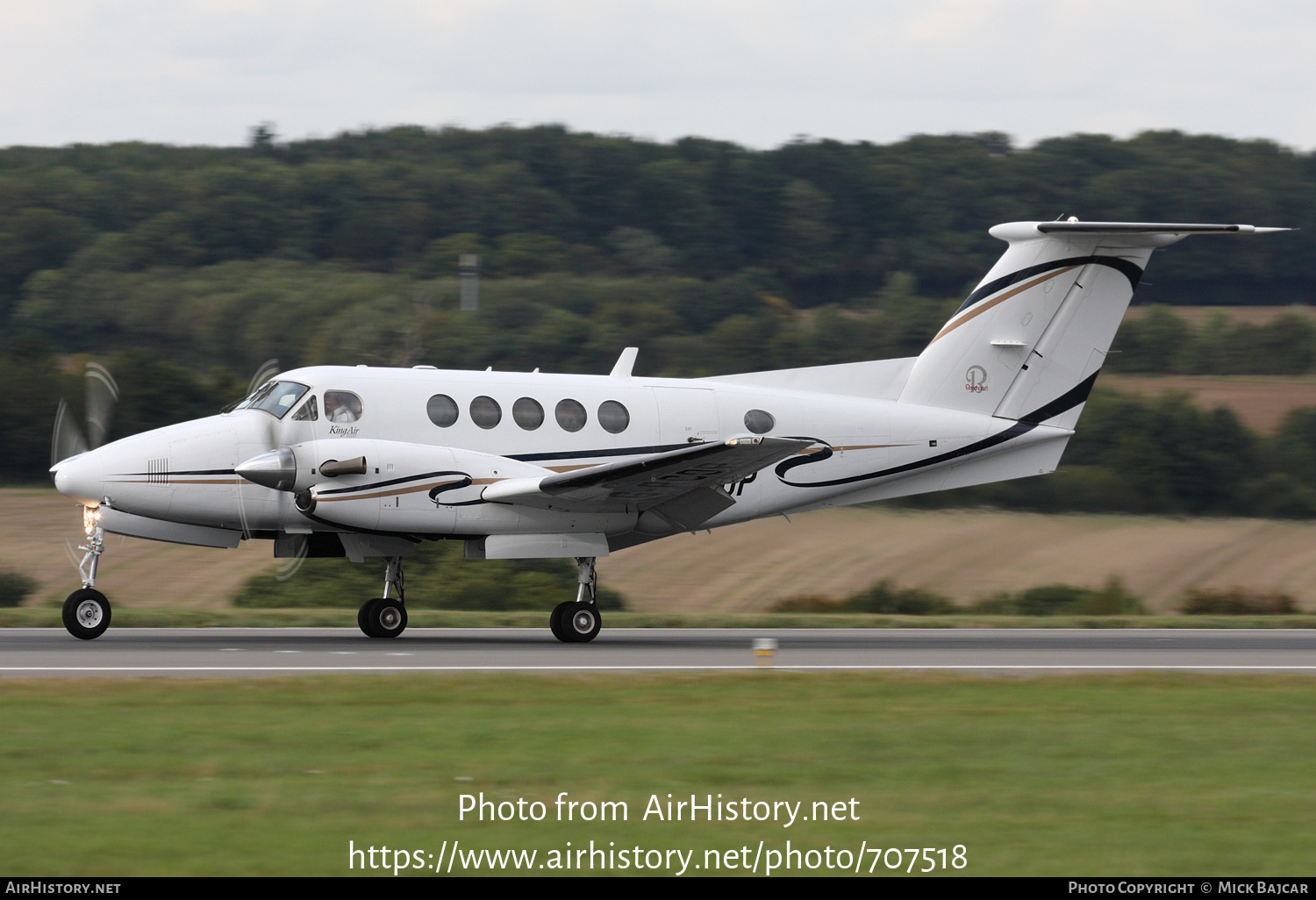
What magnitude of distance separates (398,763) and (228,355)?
4039 cm

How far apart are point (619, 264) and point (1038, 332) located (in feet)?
158

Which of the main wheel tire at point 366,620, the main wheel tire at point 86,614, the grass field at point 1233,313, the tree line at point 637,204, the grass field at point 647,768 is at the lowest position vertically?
the main wheel tire at point 366,620

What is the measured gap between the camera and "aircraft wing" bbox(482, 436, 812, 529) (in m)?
15.2

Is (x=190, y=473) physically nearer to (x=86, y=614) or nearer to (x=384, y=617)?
(x=86, y=614)

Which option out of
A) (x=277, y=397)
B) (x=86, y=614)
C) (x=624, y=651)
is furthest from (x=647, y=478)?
(x=86, y=614)

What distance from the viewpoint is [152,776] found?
7.74 meters

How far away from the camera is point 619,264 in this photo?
66.1 metres

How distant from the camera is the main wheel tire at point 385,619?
16750 millimetres

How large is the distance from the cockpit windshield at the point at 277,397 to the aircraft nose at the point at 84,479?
1744 mm

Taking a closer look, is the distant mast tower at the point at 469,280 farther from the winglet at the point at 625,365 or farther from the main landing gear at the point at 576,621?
the main landing gear at the point at 576,621

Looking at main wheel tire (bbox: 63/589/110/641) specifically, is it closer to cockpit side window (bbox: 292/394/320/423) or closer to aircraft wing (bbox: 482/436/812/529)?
cockpit side window (bbox: 292/394/320/423)

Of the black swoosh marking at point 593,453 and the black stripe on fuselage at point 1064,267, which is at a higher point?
the black stripe on fuselage at point 1064,267

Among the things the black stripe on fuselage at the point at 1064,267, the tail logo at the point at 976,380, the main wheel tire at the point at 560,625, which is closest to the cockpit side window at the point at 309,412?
the main wheel tire at the point at 560,625

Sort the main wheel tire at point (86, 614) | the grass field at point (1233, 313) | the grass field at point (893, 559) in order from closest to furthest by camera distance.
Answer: the main wheel tire at point (86, 614)
the grass field at point (893, 559)
the grass field at point (1233, 313)
